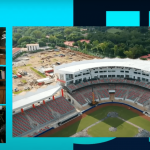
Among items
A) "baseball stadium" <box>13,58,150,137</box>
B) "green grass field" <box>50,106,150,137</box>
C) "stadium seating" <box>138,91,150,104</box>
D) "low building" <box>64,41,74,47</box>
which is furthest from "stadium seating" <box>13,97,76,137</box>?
"stadium seating" <box>138,91,150,104</box>

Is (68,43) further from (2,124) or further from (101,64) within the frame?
(2,124)

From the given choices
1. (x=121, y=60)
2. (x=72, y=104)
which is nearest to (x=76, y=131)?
(x=72, y=104)

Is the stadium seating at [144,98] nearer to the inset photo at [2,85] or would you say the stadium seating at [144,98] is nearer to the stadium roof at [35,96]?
the stadium roof at [35,96]

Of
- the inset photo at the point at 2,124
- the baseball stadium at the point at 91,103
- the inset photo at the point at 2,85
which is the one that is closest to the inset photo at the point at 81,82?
the baseball stadium at the point at 91,103

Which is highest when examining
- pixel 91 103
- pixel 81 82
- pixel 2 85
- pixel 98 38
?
pixel 98 38

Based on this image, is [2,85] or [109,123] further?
[109,123]

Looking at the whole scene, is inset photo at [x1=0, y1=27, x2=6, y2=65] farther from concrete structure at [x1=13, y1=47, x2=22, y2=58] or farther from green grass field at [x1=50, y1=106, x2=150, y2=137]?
green grass field at [x1=50, y1=106, x2=150, y2=137]

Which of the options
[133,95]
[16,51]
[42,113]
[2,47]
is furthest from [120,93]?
[2,47]

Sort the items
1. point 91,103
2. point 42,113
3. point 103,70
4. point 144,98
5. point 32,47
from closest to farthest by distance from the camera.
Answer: point 32,47 → point 42,113 → point 91,103 → point 144,98 → point 103,70
